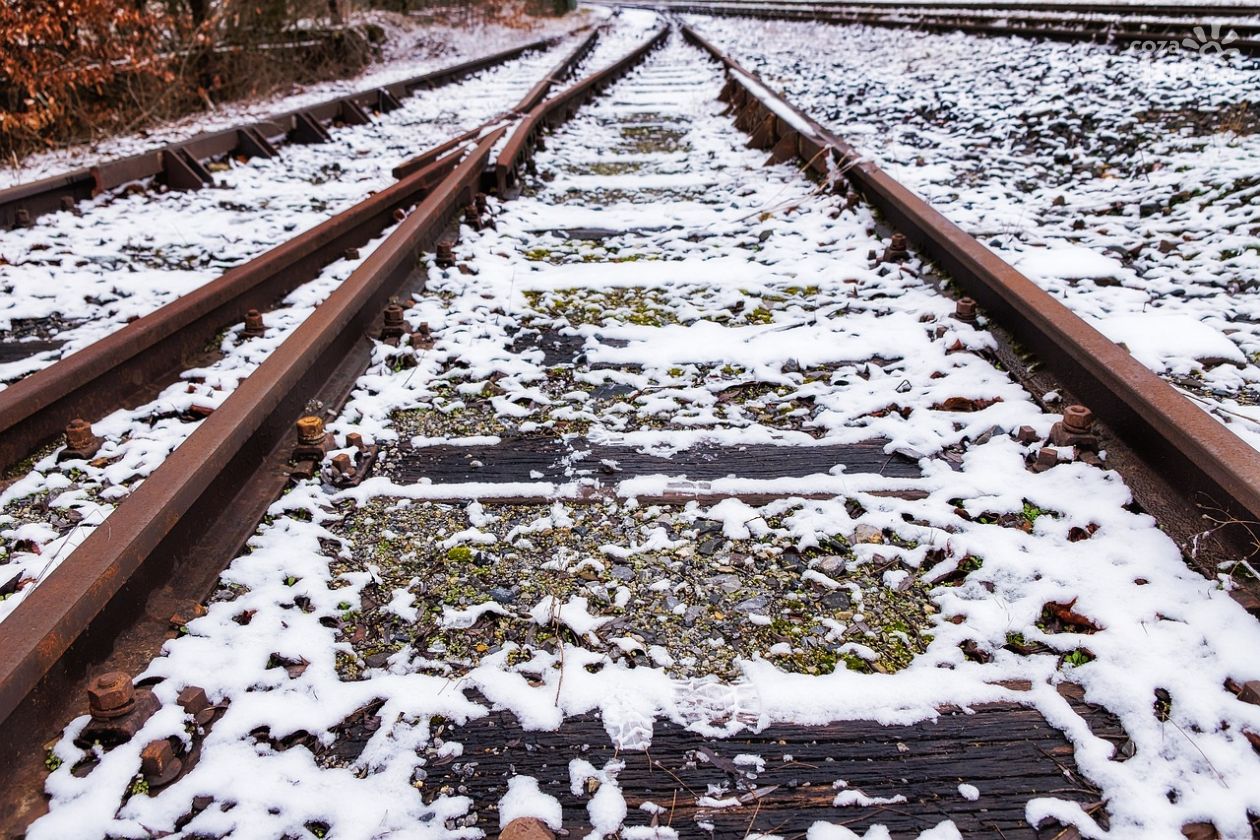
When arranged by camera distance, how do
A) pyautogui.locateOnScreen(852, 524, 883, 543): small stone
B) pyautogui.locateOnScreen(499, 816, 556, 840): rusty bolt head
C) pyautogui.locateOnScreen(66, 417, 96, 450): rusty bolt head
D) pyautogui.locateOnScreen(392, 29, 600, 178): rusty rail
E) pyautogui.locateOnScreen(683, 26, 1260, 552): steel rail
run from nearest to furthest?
pyautogui.locateOnScreen(499, 816, 556, 840): rusty bolt head → pyautogui.locateOnScreen(683, 26, 1260, 552): steel rail → pyautogui.locateOnScreen(852, 524, 883, 543): small stone → pyautogui.locateOnScreen(66, 417, 96, 450): rusty bolt head → pyautogui.locateOnScreen(392, 29, 600, 178): rusty rail

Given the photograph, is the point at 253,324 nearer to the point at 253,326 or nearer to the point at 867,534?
the point at 253,326

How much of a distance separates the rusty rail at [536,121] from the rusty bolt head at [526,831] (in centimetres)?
487

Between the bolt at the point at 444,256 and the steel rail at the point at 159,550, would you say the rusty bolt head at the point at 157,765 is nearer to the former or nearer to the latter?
the steel rail at the point at 159,550

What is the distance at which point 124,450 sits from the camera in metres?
2.71

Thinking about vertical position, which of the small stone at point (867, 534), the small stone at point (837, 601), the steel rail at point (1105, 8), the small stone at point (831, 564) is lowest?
the small stone at point (837, 601)

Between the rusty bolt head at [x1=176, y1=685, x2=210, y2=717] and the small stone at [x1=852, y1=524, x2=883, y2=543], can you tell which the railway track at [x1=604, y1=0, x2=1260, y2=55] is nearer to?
the small stone at [x1=852, y1=524, x2=883, y2=543]

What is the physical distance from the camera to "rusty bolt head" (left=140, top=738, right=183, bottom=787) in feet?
4.99

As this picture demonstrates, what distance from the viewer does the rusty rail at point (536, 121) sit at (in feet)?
19.1

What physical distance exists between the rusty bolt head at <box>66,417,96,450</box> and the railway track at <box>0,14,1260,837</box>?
0.58 metres

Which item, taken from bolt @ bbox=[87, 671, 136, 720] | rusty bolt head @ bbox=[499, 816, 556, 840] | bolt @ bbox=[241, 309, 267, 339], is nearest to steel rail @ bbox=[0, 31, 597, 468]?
bolt @ bbox=[241, 309, 267, 339]

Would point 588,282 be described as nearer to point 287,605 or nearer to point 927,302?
point 927,302

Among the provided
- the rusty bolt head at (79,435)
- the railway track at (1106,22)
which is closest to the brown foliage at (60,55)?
the rusty bolt head at (79,435)

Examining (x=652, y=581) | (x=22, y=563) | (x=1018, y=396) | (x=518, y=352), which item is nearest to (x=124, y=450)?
(x=22, y=563)

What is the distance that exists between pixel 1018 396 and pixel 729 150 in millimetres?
5062
